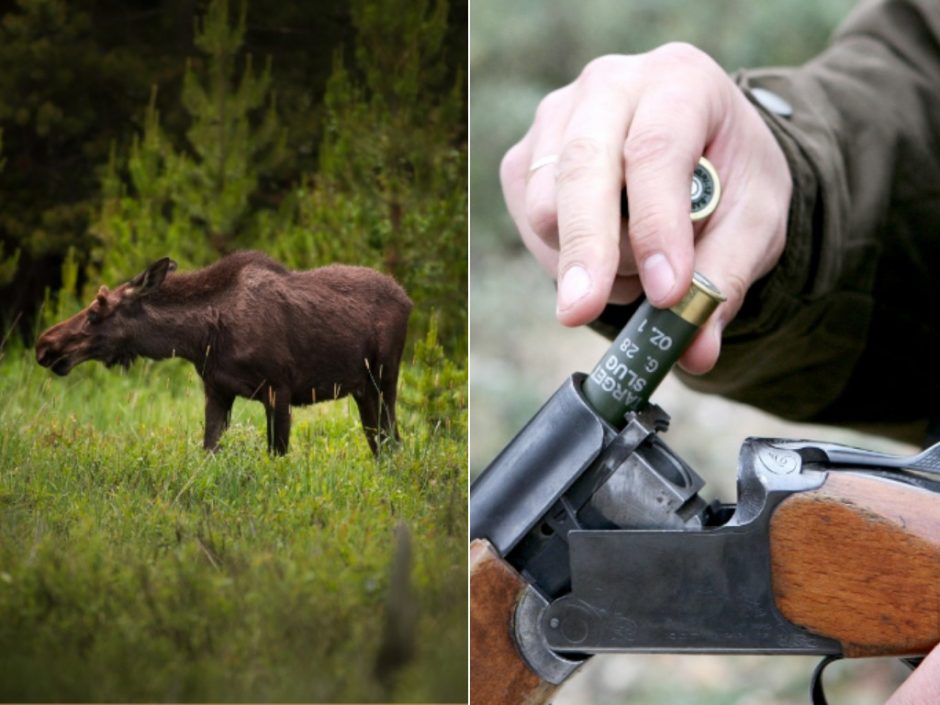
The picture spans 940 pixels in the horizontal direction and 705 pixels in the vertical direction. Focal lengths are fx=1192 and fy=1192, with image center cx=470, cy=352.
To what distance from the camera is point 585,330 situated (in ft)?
7.11

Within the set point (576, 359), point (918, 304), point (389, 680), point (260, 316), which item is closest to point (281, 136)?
point (260, 316)

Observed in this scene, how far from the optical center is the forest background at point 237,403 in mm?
1017

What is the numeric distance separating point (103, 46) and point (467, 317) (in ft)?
1.38

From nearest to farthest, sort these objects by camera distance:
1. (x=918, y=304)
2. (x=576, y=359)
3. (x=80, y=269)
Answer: (x=80, y=269)
(x=918, y=304)
(x=576, y=359)

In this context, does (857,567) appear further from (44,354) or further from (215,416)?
(44,354)

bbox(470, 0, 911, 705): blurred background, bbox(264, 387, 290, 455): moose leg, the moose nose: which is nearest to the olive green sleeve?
bbox(264, 387, 290, 455): moose leg

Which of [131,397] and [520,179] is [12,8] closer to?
[131,397]

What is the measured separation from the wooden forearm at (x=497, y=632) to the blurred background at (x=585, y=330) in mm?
1106

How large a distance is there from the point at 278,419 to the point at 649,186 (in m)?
0.40

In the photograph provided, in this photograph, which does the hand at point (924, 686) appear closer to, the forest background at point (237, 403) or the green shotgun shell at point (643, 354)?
the green shotgun shell at point (643, 354)

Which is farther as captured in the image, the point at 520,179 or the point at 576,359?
the point at 576,359

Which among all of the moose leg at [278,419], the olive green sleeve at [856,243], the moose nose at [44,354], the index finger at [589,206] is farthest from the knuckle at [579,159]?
the moose nose at [44,354]

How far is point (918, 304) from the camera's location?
48.8 inches

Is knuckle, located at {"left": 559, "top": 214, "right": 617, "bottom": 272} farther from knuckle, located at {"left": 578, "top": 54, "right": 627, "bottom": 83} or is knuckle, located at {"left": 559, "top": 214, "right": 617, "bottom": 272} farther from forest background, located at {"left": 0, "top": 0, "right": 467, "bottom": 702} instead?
forest background, located at {"left": 0, "top": 0, "right": 467, "bottom": 702}
